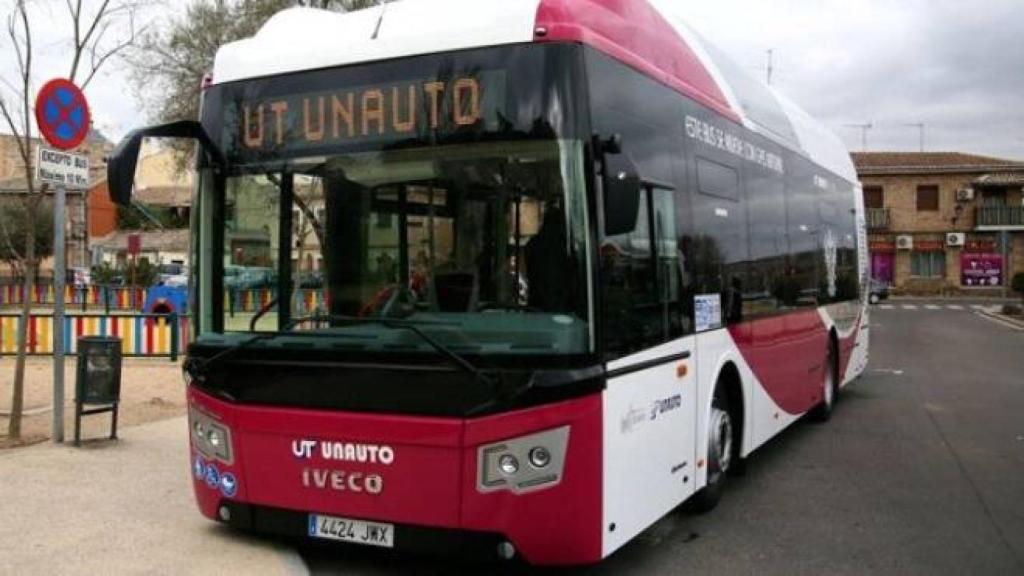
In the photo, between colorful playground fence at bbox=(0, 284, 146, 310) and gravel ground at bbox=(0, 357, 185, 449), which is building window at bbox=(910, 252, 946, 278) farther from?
gravel ground at bbox=(0, 357, 185, 449)

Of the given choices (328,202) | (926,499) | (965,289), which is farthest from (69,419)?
A: (965,289)

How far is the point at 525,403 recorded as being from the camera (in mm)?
4414

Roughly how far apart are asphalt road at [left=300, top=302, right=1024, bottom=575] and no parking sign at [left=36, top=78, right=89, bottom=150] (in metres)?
4.37

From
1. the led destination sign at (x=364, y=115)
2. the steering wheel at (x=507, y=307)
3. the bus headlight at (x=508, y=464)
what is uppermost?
the led destination sign at (x=364, y=115)

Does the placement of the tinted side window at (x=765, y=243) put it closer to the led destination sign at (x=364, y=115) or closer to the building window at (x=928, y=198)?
the led destination sign at (x=364, y=115)

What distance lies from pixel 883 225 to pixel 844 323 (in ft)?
173

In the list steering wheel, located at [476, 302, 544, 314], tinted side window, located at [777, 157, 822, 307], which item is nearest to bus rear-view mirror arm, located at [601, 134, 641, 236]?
steering wheel, located at [476, 302, 544, 314]

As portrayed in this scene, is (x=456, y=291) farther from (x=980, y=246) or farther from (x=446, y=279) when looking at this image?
(x=980, y=246)

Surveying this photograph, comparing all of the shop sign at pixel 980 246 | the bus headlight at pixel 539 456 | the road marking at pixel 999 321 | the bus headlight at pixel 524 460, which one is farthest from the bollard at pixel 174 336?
the shop sign at pixel 980 246

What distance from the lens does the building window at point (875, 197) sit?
201ft

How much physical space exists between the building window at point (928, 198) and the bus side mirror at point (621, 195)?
61.6m

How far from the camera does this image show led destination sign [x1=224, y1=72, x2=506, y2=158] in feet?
15.3

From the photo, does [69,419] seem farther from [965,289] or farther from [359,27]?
[965,289]

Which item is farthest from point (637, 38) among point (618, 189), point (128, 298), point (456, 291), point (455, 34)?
point (128, 298)
